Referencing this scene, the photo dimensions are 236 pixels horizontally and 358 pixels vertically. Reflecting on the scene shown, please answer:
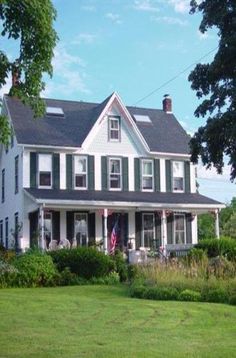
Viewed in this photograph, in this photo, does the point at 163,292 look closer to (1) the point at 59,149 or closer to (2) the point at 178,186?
(1) the point at 59,149

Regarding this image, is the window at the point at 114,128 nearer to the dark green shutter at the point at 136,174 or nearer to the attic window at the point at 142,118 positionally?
the dark green shutter at the point at 136,174

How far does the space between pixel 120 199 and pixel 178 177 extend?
16.9 feet

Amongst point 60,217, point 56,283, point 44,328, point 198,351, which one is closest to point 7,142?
point 44,328

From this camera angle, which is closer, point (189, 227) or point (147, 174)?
point (147, 174)

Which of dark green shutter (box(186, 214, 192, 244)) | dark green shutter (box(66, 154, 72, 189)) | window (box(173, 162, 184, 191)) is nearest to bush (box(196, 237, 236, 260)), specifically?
dark green shutter (box(186, 214, 192, 244))

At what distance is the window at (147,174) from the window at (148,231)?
163 centimetres

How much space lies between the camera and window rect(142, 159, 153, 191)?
34250 millimetres

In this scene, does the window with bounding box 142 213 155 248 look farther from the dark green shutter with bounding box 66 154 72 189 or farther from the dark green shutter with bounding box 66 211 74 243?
the dark green shutter with bounding box 66 154 72 189

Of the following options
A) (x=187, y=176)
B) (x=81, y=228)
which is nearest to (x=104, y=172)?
(x=81, y=228)

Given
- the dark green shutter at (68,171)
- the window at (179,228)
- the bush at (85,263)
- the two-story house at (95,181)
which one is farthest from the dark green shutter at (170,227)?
the bush at (85,263)

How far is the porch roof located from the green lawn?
14873 millimetres

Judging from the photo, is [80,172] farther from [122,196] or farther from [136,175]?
[136,175]

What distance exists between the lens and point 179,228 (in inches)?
1359

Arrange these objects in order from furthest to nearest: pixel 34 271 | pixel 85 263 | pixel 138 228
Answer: pixel 138 228
pixel 85 263
pixel 34 271
